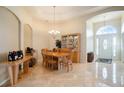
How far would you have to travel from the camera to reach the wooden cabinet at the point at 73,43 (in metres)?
8.37

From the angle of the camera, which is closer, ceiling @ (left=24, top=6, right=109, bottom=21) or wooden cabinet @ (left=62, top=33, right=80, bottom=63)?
ceiling @ (left=24, top=6, right=109, bottom=21)

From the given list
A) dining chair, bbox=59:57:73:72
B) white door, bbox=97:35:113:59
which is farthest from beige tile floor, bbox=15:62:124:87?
white door, bbox=97:35:113:59

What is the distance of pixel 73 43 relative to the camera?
8.74 m

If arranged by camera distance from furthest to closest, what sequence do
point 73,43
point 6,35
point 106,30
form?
point 106,30 < point 73,43 < point 6,35

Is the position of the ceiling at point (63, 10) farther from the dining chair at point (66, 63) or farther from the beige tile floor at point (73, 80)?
the beige tile floor at point (73, 80)

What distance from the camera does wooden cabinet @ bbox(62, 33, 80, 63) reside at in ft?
27.5

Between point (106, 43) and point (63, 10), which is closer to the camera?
point (63, 10)

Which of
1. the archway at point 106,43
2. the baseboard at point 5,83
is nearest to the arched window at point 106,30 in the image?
the archway at point 106,43

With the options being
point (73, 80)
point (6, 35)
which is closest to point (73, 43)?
point (73, 80)

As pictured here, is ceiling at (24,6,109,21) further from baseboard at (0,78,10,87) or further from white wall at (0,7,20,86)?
baseboard at (0,78,10,87)

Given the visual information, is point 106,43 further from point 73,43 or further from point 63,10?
point 63,10

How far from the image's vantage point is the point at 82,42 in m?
8.30
